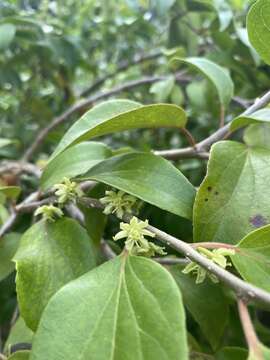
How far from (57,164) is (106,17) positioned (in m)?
0.74

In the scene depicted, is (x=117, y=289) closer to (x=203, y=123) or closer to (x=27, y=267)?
(x=27, y=267)

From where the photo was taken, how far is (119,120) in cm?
48

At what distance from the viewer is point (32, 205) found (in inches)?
23.7

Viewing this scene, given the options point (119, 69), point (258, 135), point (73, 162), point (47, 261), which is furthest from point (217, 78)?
point (119, 69)

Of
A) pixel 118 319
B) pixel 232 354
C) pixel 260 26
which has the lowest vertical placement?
pixel 232 354

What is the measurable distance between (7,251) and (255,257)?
0.29 m

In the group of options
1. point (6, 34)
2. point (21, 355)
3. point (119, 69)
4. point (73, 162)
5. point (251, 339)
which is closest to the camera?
point (251, 339)

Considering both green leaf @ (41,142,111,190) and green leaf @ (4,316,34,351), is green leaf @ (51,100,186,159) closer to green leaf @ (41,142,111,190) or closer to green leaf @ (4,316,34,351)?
green leaf @ (41,142,111,190)

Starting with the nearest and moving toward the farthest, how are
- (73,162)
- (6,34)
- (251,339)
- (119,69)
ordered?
(251,339)
(73,162)
(6,34)
(119,69)

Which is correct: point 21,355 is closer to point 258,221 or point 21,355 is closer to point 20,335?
point 20,335

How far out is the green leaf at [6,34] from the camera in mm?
886

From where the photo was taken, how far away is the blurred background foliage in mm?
927

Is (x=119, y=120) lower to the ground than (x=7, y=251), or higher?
higher

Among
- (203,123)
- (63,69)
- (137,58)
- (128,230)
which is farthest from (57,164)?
Answer: (137,58)
